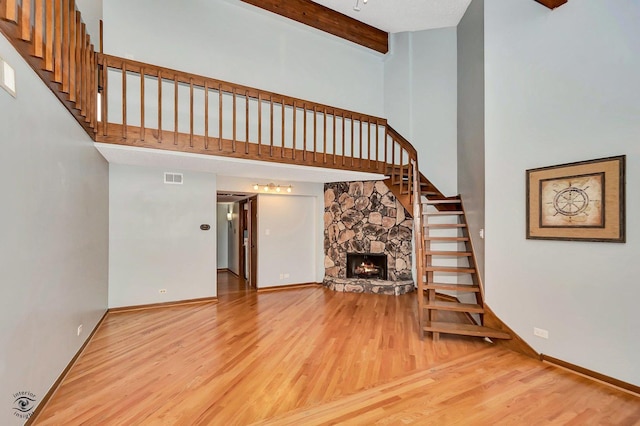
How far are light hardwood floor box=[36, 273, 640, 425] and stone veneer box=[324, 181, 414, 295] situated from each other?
75.8 inches

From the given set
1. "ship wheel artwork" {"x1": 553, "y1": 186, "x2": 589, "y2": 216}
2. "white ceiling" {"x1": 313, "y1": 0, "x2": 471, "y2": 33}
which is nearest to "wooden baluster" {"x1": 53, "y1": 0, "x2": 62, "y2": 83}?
"white ceiling" {"x1": 313, "y1": 0, "x2": 471, "y2": 33}

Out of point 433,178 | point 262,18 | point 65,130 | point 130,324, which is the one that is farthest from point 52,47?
point 433,178

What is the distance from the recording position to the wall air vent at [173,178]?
200 inches

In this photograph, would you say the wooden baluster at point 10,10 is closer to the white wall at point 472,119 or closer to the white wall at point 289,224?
the white wall at point 289,224

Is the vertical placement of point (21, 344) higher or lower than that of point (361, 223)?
lower

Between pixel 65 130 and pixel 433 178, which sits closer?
pixel 65 130

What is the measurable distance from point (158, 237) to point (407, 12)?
18.5ft

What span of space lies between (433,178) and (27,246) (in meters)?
5.85

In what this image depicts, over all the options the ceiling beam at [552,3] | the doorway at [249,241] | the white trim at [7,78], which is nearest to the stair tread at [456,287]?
the ceiling beam at [552,3]

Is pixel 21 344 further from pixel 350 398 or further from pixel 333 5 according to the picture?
pixel 333 5

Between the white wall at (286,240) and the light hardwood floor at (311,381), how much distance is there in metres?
2.22

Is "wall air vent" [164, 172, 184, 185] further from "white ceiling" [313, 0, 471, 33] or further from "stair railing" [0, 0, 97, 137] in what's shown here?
"white ceiling" [313, 0, 471, 33]

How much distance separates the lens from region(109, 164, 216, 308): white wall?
473 centimetres

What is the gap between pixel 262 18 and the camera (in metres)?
5.59
